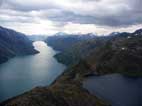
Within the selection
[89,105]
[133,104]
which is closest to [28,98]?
[89,105]

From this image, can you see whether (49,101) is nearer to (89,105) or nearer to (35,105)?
(35,105)

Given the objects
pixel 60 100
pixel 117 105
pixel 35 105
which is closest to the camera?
pixel 35 105

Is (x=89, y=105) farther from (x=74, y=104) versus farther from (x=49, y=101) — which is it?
(x=49, y=101)

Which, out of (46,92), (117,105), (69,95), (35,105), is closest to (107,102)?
(117,105)

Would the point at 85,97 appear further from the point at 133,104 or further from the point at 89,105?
the point at 133,104

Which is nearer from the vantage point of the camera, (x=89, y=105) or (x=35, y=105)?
(x=35, y=105)

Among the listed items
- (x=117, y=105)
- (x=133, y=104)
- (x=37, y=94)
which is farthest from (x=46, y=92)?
(x=133, y=104)

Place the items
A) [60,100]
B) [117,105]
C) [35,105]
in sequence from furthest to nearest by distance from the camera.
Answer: [117,105], [60,100], [35,105]

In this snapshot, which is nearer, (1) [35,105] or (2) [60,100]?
(1) [35,105]
